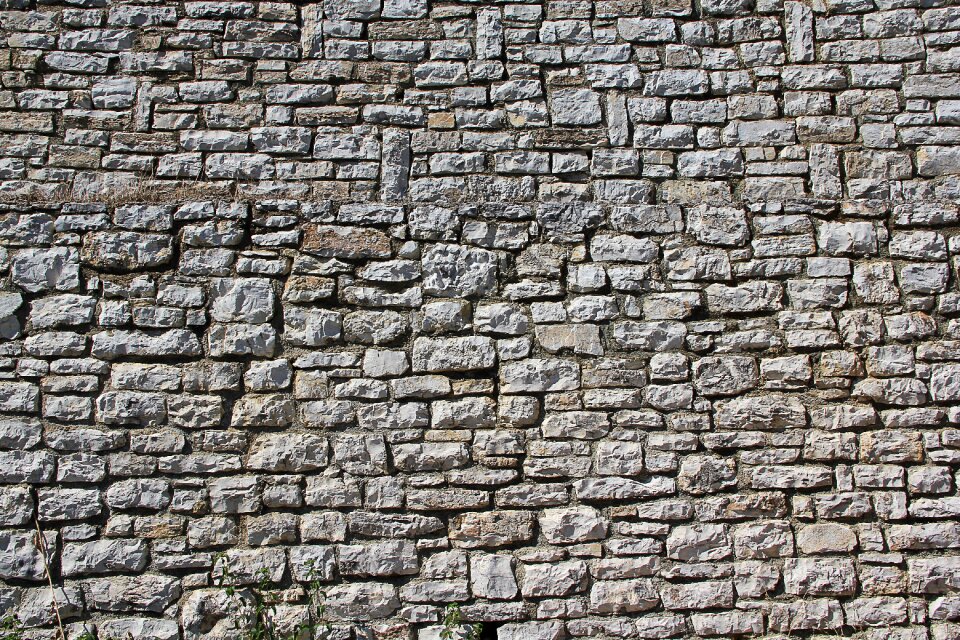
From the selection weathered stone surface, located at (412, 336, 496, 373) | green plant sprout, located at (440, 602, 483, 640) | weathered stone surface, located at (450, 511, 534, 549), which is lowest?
green plant sprout, located at (440, 602, 483, 640)

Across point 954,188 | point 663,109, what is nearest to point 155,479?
point 663,109

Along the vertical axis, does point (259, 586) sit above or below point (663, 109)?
below

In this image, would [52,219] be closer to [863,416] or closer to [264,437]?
[264,437]

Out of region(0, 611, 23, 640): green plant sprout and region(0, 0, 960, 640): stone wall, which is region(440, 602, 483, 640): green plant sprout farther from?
region(0, 611, 23, 640): green plant sprout

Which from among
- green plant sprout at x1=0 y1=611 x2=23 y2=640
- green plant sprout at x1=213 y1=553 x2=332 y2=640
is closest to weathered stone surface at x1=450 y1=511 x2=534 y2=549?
green plant sprout at x1=213 y1=553 x2=332 y2=640

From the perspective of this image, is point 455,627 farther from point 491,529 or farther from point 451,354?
point 451,354

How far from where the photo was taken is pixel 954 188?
3.57m

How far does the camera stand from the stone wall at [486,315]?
3250 millimetres

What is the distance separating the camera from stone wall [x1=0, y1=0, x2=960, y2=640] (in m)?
3.25

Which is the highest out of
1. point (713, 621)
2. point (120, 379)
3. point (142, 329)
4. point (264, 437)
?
point (142, 329)

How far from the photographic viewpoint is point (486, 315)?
3.43m

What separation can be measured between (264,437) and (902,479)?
114 inches

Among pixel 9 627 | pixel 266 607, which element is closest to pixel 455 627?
pixel 266 607

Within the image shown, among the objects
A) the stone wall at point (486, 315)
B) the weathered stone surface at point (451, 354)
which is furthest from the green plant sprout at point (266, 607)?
the weathered stone surface at point (451, 354)
